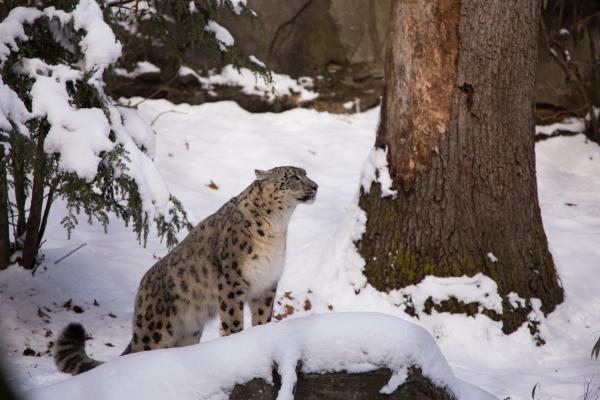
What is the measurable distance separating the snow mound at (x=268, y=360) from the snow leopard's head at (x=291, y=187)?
2.14 m

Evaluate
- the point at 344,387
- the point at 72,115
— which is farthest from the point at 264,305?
the point at 344,387

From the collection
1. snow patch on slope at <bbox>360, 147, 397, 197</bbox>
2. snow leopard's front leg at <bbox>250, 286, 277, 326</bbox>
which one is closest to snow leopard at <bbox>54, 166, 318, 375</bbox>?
snow leopard's front leg at <bbox>250, 286, 277, 326</bbox>

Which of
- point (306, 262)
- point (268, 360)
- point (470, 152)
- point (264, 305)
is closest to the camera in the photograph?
point (268, 360)

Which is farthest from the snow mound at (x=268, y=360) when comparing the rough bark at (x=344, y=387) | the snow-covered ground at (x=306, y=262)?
the snow-covered ground at (x=306, y=262)

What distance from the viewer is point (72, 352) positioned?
15.7 feet

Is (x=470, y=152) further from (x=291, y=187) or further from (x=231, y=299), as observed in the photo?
(x=231, y=299)

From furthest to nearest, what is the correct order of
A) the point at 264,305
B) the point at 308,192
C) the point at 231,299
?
1. the point at 308,192
2. the point at 264,305
3. the point at 231,299

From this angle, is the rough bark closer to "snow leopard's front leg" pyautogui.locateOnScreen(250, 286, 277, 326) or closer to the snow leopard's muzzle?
"snow leopard's front leg" pyautogui.locateOnScreen(250, 286, 277, 326)

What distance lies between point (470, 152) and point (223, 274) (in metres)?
2.54

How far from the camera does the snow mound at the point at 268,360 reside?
299cm

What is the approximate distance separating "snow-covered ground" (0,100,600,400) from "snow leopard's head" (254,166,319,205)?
155cm

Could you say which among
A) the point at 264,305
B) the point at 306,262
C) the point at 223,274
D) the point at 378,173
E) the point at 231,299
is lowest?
the point at 306,262

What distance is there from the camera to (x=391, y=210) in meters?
6.64

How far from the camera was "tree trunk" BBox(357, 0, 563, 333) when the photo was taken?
637 centimetres
